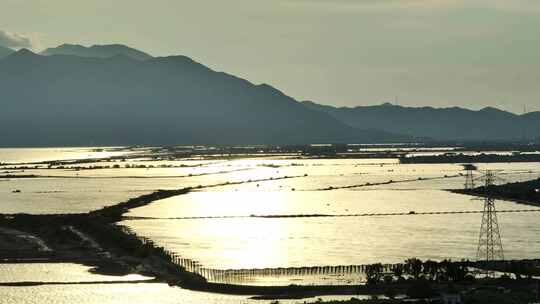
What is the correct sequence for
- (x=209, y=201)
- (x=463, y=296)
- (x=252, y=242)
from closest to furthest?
(x=463, y=296), (x=252, y=242), (x=209, y=201)

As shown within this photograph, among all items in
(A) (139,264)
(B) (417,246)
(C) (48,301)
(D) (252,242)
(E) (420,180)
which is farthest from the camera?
(E) (420,180)

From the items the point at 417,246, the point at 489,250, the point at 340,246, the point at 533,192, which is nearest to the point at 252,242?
the point at 340,246

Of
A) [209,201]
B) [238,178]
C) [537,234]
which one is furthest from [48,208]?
[238,178]

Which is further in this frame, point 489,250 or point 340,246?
point 340,246

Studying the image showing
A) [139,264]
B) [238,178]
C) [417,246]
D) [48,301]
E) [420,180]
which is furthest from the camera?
[238,178]

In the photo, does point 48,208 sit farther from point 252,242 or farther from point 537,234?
point 537,234

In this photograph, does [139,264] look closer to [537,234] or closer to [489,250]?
[489,250]
